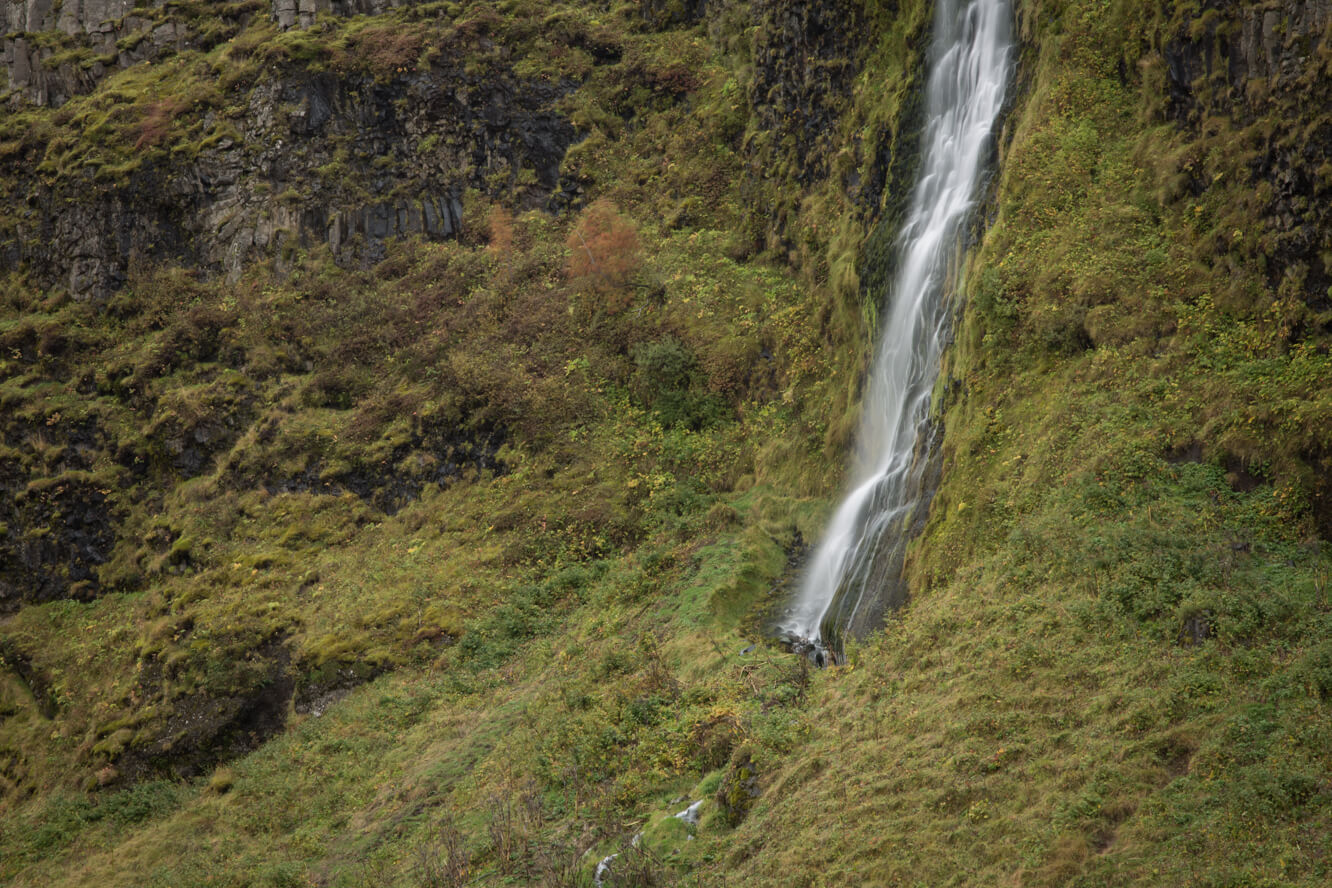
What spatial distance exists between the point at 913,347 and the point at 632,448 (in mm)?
7604

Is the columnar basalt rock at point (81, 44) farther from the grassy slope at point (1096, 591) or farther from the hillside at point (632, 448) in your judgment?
the grassy slope at point (1096, 591)

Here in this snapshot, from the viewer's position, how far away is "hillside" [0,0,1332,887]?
8859 mm

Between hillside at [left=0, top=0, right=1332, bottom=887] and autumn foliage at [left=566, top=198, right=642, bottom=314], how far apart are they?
0.54 ft

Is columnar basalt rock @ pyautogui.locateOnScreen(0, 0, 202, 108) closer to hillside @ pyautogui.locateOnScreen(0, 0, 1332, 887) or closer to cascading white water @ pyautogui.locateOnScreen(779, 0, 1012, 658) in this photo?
hillside @ pyautogui.locateOnScreen(0, 0, 1332, 887)

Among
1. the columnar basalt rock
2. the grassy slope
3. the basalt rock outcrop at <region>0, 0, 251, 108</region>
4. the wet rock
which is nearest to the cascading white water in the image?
the grassy slope

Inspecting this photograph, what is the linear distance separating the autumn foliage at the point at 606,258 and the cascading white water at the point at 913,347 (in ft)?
30.0

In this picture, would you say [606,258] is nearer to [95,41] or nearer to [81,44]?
[95,41]

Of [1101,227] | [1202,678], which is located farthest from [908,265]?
[1202,678]

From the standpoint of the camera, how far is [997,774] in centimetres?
835

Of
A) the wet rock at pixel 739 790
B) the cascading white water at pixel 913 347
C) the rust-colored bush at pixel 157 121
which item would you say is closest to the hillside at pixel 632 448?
the wet rock at pixel 739 790

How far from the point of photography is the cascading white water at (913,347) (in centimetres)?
1398

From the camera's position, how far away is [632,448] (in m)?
21.6

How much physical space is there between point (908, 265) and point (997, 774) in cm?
1024

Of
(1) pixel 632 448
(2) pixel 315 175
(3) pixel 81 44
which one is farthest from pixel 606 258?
(3) pixel 81 44
